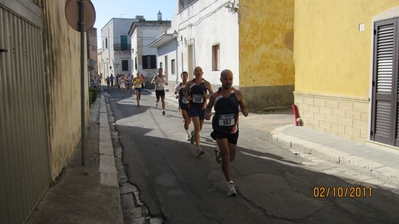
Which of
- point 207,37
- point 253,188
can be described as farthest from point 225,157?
point 207,37

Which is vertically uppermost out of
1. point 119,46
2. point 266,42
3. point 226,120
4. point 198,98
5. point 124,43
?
point 124,43

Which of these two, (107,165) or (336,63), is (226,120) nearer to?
(107,165)

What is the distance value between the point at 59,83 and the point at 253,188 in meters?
3.51

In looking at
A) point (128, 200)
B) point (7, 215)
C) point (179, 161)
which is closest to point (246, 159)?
point (179, 161)

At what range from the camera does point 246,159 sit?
6.97m

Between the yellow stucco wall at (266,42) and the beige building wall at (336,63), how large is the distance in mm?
4541

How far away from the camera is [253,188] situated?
17.2ft

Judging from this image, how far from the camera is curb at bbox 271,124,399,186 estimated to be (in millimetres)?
5724

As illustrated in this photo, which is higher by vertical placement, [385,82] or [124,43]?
[124,43]

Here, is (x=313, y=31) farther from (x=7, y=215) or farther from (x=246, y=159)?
(x=7, y=215)

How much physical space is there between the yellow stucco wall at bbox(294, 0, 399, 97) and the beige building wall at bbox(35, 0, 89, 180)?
600 centimetres

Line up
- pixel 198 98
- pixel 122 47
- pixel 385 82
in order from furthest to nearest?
pixel 122 47 < pixel 198 98 < pixel 385 82
